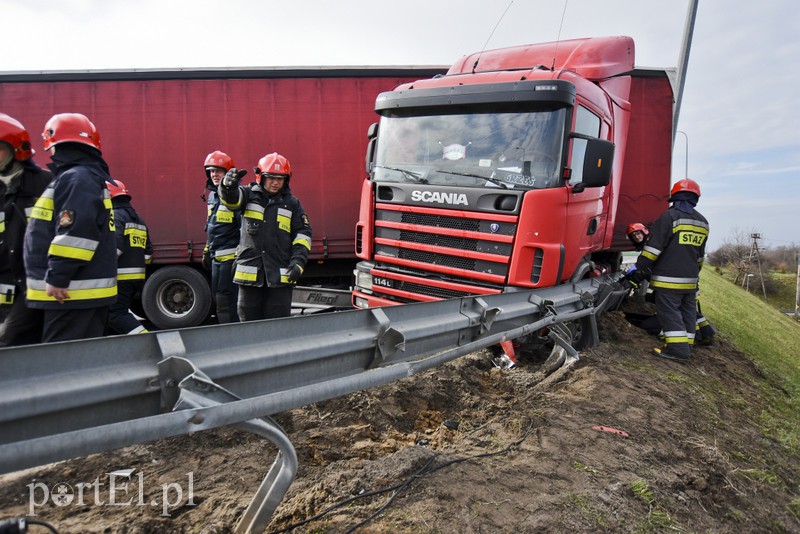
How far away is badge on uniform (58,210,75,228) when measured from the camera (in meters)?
2.78

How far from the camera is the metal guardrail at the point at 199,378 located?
1.33 m

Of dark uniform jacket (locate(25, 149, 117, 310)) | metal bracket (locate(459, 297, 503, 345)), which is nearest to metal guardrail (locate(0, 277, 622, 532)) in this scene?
metal bracket (locate(459, 297, 503, 345))

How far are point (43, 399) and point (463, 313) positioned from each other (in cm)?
214

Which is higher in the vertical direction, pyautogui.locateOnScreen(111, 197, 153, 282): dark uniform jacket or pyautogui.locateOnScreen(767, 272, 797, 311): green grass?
pyautogui.locateOnScreen(111, 197, 153, 282): dark uniform jacket

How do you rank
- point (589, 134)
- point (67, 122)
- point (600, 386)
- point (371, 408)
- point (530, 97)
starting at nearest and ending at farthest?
point (67, 122), point (371, 408), point (600, 386), point (530, 97), point (589, 134)

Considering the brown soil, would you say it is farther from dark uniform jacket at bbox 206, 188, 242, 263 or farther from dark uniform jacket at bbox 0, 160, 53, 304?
dark uniform jacket at bbox 206, 188, 242, 263

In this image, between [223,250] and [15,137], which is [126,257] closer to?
[223,250]

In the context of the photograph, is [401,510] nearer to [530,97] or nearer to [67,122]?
[67,122]

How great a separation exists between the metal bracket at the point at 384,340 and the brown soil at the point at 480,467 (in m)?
0.62

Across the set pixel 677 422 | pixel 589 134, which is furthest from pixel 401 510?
pixel 589 134

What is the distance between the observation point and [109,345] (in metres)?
1.54

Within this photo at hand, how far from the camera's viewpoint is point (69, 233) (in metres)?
2.80

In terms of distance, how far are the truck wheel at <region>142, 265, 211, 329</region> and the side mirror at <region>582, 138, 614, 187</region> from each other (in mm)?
4987

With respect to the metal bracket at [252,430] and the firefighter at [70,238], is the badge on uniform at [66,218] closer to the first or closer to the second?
the firefighter at [70,238]
